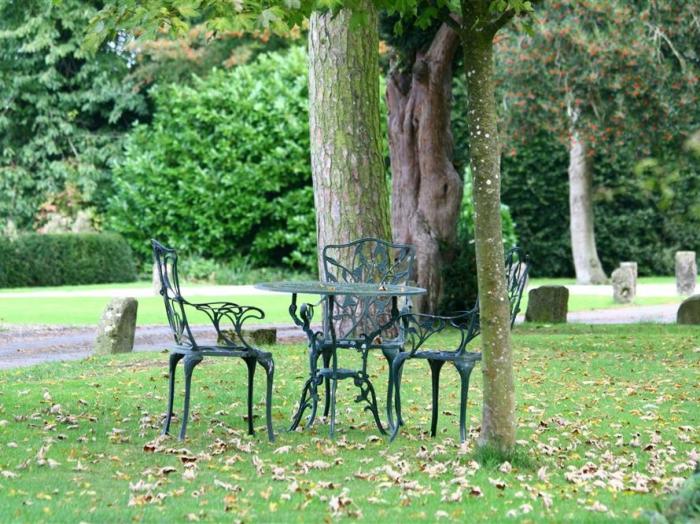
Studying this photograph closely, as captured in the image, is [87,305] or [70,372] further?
[87,305]

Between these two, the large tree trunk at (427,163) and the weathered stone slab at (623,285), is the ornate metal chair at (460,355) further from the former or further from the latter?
the weathered stone slab at (623,285)

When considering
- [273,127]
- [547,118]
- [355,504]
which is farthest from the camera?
[273,127]

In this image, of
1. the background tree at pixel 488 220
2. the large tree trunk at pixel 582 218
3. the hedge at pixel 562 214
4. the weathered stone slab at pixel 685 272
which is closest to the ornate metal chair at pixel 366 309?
the background tree at pixel 488 220

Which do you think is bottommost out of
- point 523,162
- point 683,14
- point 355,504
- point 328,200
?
point 355,504

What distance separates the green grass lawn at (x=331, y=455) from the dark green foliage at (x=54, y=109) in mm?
25288

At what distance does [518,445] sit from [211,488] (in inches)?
75.2

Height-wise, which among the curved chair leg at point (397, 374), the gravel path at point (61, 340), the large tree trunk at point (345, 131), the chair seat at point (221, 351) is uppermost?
the large tree trunk at point (345, 131)

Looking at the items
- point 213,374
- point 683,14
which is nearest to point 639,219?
point 683,14

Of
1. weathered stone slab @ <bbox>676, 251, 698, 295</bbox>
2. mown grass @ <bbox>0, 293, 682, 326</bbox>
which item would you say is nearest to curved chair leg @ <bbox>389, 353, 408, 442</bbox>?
mown grass @ <bbox>0, 293, 682, 326</bbox>

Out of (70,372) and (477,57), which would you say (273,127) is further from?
(477,57)

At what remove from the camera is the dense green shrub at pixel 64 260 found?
2964 centimetres

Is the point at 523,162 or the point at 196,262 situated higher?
the point at 523,162

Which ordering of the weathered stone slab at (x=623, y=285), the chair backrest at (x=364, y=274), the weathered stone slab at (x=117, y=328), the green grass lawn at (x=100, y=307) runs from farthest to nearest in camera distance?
the weathered stone slab at (x=623, y=285), the green grass lawn at (x=100, y=307), the weathered stone slab at (x=117, y=328), the chair backrest at (x=364, y=274)

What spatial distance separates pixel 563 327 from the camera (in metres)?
17.5
